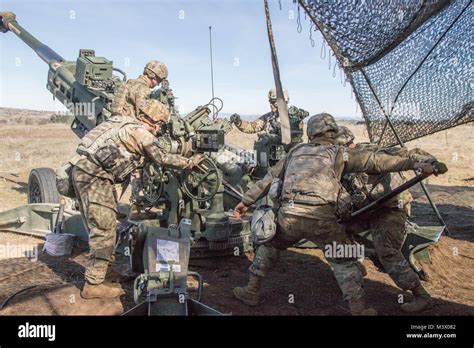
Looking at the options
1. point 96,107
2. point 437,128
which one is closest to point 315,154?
point 437,128

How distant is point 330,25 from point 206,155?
1951 mm

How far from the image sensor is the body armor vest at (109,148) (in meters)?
4.43

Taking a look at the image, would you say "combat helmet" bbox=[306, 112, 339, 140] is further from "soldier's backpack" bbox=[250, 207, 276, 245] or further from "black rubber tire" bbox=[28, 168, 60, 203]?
"black rubber tire" bbox=[28, 168, 60, 203]

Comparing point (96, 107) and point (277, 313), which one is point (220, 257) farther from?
point (96, 107)

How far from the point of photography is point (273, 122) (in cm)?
765

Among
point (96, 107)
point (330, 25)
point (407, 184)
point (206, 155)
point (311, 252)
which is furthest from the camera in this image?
point (96, 107)

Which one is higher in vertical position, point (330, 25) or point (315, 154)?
point (330, 25)

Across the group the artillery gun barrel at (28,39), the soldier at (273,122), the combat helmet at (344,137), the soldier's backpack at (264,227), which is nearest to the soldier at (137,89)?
the soldier at (273,122)

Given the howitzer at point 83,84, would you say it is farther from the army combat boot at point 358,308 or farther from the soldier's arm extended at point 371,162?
the army combat boot at point 358,308

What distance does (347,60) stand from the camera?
589cm

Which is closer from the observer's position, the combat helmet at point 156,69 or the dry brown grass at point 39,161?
the combat helmet at point 156,69

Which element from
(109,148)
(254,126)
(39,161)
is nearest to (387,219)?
(109,148)

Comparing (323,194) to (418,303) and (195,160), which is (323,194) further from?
(195,160)

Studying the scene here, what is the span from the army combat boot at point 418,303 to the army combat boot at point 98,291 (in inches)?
98.4
